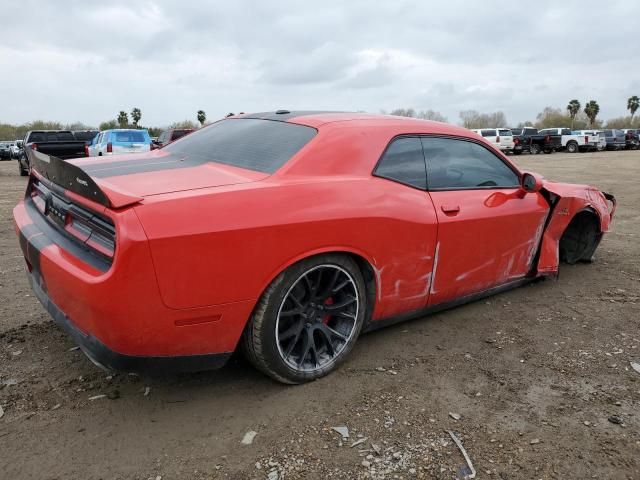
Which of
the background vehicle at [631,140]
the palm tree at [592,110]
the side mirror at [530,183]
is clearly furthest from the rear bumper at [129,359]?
the palm tree at [592,110]

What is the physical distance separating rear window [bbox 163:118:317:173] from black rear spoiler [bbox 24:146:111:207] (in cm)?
83

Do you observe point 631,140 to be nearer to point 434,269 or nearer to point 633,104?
point 434,269

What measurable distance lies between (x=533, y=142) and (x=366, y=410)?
32886mm

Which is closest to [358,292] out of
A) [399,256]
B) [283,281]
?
[399,256]

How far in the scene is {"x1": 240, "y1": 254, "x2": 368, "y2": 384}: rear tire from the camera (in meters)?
2.54

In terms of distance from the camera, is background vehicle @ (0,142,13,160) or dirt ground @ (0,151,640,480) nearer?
dirt ground @ (0,151,640,480)

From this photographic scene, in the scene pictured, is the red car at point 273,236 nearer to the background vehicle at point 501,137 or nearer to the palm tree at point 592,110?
the background vehicle at point 501,137

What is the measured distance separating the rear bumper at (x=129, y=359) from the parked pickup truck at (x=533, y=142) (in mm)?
31145

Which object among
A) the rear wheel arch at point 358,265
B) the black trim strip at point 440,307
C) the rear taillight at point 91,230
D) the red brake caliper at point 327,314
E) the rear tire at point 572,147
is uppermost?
the rear taillight at point 91,230

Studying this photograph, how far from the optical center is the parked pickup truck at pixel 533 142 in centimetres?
3115

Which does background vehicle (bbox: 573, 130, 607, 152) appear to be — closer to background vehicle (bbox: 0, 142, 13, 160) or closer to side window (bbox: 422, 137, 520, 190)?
side window (bbox: 422, 137, 520, 190)

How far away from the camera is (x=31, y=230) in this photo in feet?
9.32

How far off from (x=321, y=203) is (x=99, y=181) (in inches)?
43.4

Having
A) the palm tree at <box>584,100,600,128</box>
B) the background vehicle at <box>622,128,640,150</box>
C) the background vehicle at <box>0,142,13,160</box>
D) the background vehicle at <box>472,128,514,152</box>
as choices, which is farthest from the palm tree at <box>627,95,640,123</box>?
the background vehicle at <box>0,142,13,160</box>
